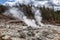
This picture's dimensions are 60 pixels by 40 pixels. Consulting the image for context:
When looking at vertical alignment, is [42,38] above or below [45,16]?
above

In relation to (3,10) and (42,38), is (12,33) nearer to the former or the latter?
(42,38)

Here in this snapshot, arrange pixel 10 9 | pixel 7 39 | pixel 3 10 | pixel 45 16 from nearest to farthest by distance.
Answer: pixel 7 39
pixel 10 9
pixel 3 10
pixel 45 16

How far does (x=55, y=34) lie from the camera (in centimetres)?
1325

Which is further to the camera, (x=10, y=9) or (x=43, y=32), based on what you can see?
(x=10, y=9)

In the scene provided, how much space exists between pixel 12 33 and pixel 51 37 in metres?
2.38

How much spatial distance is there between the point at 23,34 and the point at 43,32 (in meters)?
1.39

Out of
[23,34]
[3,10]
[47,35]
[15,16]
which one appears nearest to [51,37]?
[47,35]

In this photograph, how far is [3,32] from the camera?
1297 cm

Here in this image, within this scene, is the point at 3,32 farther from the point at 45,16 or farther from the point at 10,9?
the point at 45,16

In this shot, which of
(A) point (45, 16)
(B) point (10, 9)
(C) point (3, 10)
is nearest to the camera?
(B) point (10, 9)

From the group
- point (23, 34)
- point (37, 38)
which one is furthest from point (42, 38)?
point (23, 34)

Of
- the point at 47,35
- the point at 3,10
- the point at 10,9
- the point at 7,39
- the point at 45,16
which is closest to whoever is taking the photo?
the point at 7,39

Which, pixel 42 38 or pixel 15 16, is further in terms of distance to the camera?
pixel 15 16

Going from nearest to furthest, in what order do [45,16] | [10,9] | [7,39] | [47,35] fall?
[7,39] < [47,35] < [10,9] < [45,16]
